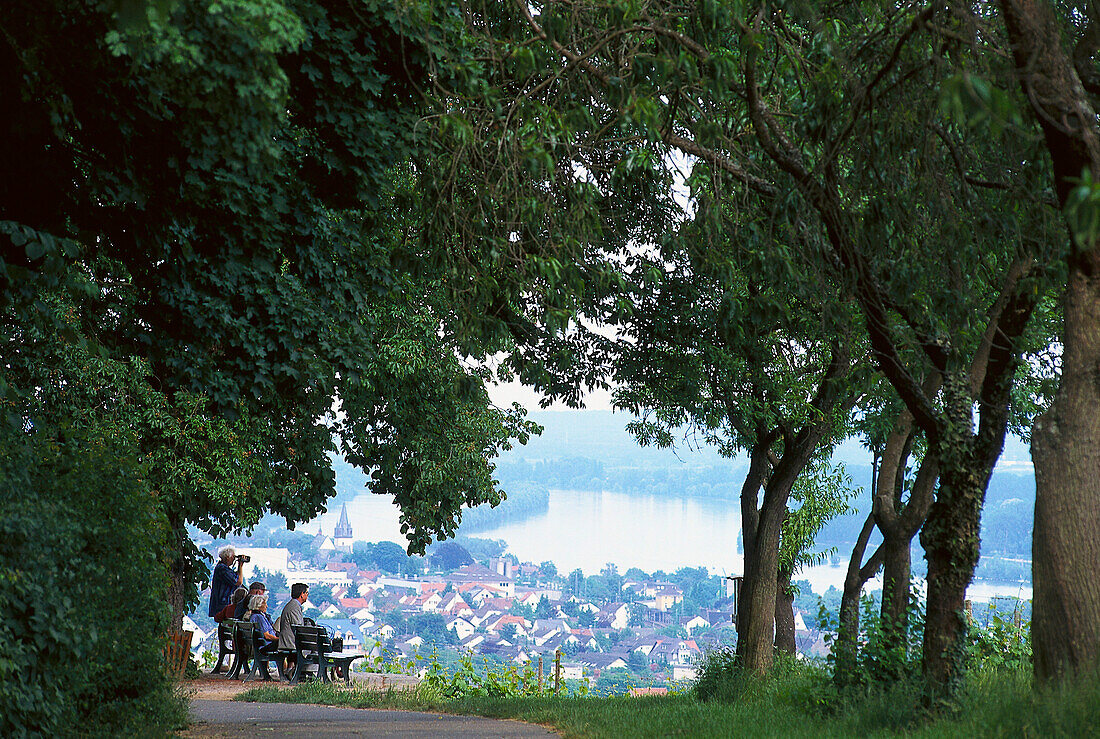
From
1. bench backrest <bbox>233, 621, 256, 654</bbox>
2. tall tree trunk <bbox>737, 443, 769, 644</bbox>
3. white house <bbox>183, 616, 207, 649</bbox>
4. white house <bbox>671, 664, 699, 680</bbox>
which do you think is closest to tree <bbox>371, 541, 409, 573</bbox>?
white house <bbox>183, 616, 207, 649</bbox>

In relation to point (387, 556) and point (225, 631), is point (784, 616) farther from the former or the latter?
point (387, 556)

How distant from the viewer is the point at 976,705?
7539 millimetres

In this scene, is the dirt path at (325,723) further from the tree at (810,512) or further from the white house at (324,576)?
the white house at (324,576)

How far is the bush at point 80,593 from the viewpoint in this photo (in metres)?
5.90

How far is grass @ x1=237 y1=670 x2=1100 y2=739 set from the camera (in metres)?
6.04

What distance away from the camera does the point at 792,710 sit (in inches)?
384

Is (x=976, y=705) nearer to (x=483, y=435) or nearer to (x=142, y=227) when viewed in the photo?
(x=142, y=227)

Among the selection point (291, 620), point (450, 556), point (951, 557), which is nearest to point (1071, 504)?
point (951, 557)

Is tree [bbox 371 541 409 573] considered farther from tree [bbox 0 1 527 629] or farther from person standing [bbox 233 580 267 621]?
tree [bbox 0 1 527 629]

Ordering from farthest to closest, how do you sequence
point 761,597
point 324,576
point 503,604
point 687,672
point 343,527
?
point 324,576
point 503,604
point 343,527
point 687,672
point 761,597

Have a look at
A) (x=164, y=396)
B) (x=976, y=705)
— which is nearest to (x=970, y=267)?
(x=976, y=705)

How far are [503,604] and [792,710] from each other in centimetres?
4609

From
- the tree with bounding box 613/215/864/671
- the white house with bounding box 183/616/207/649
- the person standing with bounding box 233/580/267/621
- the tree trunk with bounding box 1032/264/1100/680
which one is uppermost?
the tree with bounding box 613/215/864/671

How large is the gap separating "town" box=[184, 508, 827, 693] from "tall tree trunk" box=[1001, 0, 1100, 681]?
24.7 metres
